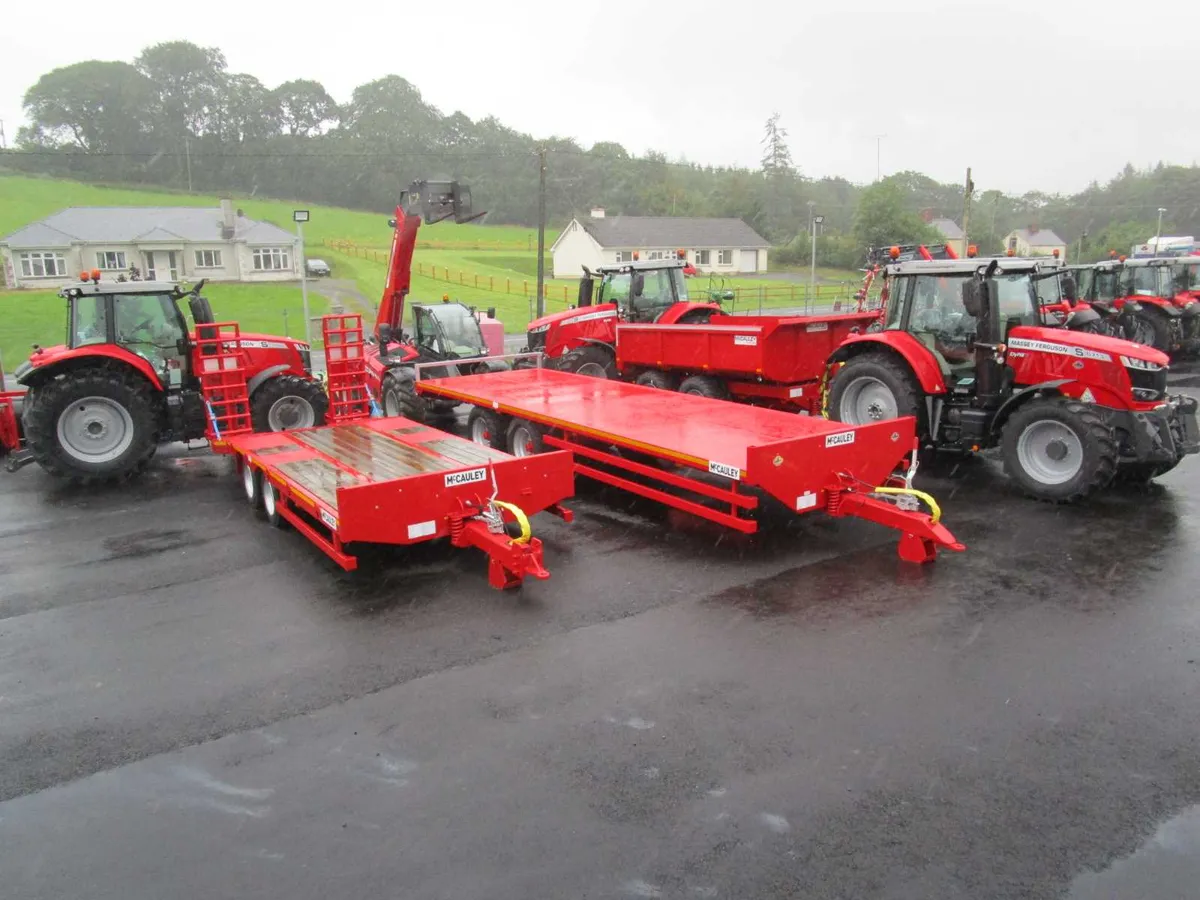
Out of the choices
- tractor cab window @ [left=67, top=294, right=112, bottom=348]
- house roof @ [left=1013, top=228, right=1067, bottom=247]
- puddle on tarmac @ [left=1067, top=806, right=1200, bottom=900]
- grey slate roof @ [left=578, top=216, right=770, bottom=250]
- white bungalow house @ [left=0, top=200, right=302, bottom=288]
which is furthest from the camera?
house roof @ [left=1013, top=228, right=1067, bottom=247]

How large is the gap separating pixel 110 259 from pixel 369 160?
33.2m

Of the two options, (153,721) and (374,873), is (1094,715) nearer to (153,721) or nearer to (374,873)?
(374,873)

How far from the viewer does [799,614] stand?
6203 millimetres

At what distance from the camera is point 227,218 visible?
42.4 meters

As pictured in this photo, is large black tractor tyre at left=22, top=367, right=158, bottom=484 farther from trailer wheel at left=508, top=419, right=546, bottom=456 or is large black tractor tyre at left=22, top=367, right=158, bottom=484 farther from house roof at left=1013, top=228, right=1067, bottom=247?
house roof at left=1013, top=228, right=1067, bottom=247

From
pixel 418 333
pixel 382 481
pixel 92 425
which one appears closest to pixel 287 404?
pixel 92 425

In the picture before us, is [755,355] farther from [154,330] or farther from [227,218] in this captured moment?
[227,218]

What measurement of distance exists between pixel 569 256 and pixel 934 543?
5366cm

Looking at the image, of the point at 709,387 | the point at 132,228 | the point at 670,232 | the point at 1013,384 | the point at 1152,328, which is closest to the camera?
the point at 1013,384

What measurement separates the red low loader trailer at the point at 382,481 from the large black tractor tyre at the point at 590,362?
4.25 meters

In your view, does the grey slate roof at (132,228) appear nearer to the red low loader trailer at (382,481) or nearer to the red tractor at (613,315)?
the red tractor at (613,315)

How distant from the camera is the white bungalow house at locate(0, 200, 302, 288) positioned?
133 feet

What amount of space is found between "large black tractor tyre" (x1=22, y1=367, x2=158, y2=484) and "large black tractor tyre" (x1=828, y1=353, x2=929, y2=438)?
26.8 feet

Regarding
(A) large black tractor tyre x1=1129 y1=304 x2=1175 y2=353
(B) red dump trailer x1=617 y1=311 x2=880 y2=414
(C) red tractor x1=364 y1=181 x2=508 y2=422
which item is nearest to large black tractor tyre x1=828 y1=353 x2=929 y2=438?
(B) red dump trailer x1=617 y1=311 x2=880 y2=414
